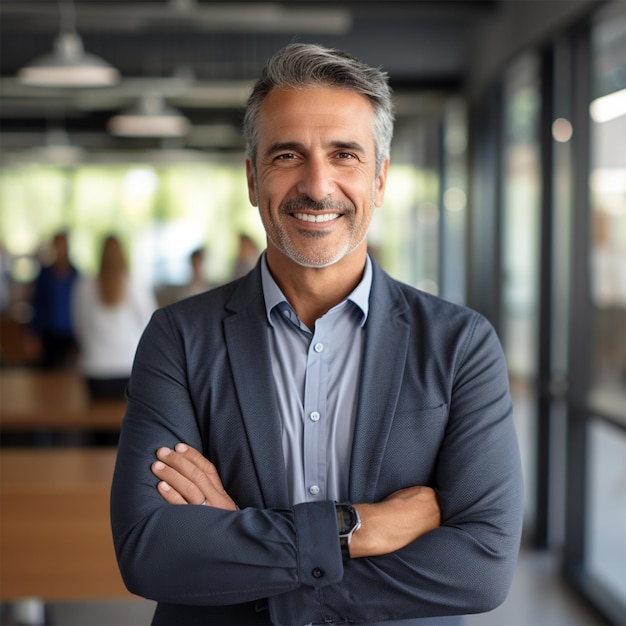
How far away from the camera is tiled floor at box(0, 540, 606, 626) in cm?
433

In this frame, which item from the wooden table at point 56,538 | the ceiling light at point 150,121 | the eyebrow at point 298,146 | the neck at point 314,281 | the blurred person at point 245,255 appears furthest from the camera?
the blurred person at point 245,255

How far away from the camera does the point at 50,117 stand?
13539mm

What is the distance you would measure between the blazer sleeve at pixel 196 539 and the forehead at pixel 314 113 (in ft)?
1.60

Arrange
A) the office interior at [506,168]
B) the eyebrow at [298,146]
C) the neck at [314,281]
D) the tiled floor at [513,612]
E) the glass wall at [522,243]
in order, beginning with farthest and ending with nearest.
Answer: the glass wall at [522,243] → the office interior at [506,168] → the tiled floor at [513,612] → the neck at [314,281] → the eyebrow at [298,146]

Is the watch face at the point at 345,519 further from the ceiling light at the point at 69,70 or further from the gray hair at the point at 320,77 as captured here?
the ceiling light at the point at 69,70

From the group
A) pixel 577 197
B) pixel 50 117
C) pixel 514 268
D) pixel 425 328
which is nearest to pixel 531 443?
pixel 514 268

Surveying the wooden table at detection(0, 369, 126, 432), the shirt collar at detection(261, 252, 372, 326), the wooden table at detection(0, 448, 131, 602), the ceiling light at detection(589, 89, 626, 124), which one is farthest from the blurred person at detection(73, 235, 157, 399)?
the shirt collar at detection(261, 252, 372, 326)

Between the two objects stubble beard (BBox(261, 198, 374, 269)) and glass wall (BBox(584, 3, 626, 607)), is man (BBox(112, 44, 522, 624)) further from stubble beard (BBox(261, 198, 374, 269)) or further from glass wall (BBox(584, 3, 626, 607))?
glass wall (BBox(584, 3, 626, 607))

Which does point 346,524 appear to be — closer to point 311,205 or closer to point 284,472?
point 284,472

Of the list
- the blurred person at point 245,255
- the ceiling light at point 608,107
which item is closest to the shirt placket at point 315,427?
the ceiling light at point 608,107

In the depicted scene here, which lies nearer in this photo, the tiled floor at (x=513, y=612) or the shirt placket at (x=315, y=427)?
the shirt placket at (x=315, y=427)

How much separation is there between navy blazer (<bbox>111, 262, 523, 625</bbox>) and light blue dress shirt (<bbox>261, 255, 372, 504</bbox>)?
0.04m

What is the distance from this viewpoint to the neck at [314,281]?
1.71 meters

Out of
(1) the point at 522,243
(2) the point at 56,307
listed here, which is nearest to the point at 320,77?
(1) the point at 522,243
